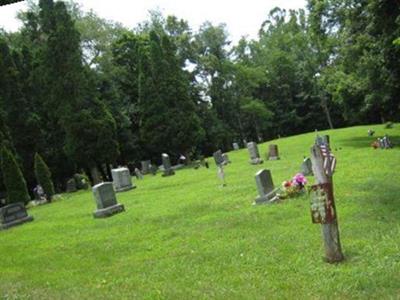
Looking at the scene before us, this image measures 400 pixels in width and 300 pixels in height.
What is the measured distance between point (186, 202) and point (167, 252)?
6.01 m

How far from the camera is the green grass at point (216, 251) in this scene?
698cm

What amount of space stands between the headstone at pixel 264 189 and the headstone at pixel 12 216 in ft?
31.3

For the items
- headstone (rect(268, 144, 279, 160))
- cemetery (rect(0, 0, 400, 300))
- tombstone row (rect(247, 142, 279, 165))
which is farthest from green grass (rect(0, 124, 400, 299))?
headstone (rect(268, 144, 279, 160))

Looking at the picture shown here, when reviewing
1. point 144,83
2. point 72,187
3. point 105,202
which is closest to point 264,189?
point 105,202

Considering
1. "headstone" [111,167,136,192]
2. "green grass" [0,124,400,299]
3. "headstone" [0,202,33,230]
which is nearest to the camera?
"green grass" [0,124,400,299]

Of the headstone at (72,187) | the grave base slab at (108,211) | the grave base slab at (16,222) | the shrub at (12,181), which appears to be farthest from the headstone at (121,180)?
the headstone at (72,187)

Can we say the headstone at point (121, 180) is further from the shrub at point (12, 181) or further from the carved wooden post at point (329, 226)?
the carved wooden post at point (329, 226)

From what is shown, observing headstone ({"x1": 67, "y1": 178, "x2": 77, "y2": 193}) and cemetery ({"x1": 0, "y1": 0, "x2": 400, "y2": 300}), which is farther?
headstone ({"x1": 67, "y1": 178, "x2": 77, "y2": 193})

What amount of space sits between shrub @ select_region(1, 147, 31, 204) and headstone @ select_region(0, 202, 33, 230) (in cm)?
699

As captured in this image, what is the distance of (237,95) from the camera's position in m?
60.4

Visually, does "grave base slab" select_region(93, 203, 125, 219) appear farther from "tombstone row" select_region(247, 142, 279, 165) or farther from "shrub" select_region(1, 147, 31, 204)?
"tombstone row" select_region(247, 142, 279, 165)

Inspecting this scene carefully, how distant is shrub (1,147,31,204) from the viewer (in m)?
25.5

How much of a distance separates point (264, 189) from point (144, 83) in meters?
26.6

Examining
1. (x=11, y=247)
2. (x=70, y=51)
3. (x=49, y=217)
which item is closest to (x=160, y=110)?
(x=70, y=51)
